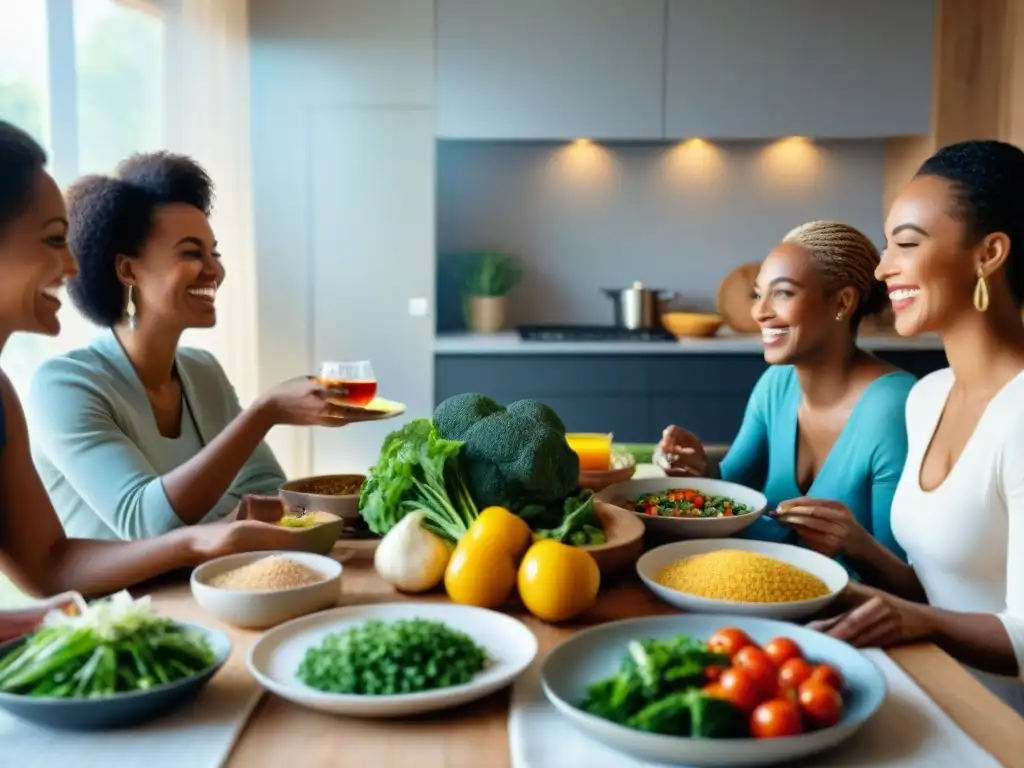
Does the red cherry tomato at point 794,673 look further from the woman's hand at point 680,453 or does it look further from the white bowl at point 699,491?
the woman's hand at point 680,453

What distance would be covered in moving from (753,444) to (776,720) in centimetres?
138

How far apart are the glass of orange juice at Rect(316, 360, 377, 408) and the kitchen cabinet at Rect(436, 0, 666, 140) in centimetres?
241

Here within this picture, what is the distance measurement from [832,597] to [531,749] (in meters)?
0.50

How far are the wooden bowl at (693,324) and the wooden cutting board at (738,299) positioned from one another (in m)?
0.17

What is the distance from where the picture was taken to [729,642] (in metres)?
1.00

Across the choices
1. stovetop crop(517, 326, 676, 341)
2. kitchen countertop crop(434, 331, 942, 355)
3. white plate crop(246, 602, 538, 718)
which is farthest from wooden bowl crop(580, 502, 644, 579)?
stovetop crop(517, 326, 676, 341)

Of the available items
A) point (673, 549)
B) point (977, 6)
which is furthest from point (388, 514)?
point (977, 6)

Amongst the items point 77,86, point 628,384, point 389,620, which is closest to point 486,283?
point 628,384

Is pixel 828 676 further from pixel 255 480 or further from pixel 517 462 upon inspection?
pixel 255 480

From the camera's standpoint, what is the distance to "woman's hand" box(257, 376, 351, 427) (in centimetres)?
178

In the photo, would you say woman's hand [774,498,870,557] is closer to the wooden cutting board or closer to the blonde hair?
the blonde hair

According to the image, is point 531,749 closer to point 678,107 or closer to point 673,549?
point 673,549

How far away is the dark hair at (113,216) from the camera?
6.38 feet

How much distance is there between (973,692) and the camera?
1073 mm
